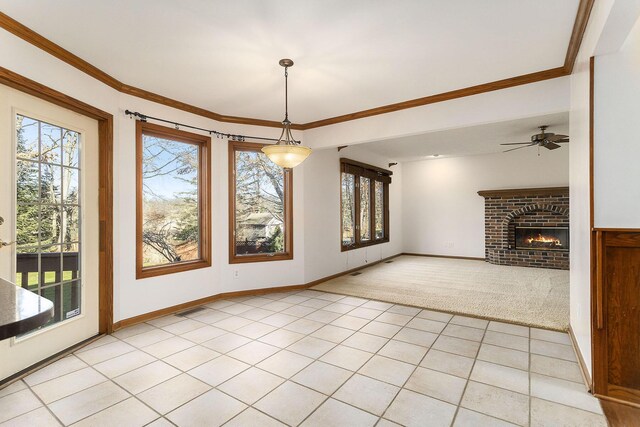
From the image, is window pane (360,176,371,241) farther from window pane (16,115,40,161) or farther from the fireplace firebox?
window pane (16,115,40,161)

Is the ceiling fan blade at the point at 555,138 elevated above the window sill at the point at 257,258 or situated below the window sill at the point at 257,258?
above

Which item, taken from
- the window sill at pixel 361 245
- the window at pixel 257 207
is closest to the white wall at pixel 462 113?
the window at pixel 257 207

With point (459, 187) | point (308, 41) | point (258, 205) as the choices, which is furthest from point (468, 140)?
point (308, 41)

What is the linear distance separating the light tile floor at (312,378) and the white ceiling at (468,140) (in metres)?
3.21

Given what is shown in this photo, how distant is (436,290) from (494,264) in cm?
309

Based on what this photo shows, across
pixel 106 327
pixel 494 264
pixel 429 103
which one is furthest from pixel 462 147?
pixel 106 327

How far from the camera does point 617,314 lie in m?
2.04

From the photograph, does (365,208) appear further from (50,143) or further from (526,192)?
(50,143)

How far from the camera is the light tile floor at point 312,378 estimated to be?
6.37 feet

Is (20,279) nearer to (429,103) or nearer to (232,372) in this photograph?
(232,372)

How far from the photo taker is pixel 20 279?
2479mm

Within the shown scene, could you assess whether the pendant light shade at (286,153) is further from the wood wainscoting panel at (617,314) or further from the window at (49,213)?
the wood wainscoting panel at (617,314)

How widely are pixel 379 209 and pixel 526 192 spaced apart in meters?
3.17

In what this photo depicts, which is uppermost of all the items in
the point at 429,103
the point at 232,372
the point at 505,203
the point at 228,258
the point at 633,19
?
the point at 429,103
